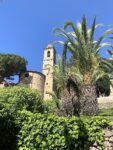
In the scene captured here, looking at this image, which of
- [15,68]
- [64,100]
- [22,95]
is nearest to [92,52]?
[64,100]

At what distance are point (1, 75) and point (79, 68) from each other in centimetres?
4420

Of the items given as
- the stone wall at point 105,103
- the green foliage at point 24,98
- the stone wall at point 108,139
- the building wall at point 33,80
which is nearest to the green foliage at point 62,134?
the stone wall at point 108,139

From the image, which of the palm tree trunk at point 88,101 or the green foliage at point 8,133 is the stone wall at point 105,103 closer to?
the palm tree trunk at point 88,101

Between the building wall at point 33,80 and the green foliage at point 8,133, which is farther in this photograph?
the building wall at point 33,80

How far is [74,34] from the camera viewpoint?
77.8ft

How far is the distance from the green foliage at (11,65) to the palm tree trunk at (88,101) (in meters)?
43.6

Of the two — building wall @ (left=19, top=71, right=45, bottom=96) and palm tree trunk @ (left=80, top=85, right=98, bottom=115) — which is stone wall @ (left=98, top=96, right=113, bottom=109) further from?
building wall @ (left=19, top=71, right=45, bottom=96)

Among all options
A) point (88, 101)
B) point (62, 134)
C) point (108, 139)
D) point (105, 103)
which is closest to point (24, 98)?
point (88, 101)

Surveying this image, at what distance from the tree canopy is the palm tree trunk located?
43604 mm

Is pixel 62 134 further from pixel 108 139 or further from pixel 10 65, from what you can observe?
pixel 10 65

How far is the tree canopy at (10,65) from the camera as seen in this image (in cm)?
6456

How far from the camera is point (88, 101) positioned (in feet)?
69.9

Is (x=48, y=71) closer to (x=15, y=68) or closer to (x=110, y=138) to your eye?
(x=15, y=68)

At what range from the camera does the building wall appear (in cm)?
6343
